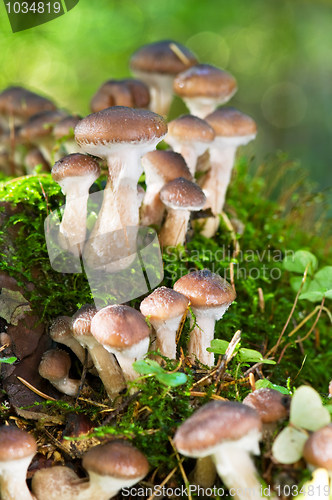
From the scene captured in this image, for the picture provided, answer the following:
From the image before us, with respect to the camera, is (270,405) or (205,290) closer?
(270,405)

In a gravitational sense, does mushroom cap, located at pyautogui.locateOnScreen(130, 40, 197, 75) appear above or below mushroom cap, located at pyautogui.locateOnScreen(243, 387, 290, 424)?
above

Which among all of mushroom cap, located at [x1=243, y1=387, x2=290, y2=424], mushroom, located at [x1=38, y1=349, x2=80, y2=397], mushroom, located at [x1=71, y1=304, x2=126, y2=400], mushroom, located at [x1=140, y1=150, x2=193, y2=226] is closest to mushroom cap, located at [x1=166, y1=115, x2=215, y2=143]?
mushroom, located at [x1=140, y1=150, x2=193, y2=226]

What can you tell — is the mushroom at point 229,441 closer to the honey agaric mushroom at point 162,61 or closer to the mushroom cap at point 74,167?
the mushroom cap at point 74,167

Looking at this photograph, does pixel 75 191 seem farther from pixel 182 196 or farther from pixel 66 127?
pixel 66 127

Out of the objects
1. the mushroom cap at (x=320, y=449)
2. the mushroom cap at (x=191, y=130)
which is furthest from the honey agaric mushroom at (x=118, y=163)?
the mushroom cap at (x=320, y=449)

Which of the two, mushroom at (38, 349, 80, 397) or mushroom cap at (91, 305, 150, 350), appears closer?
mushroom cap at (91, 305, 150, 350)

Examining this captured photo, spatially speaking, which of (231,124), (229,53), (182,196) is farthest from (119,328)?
(229,53)

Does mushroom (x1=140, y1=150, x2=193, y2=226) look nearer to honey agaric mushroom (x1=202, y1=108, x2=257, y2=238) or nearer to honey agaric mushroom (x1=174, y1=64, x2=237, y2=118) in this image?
honey agaric mushroom (x1=202, y1=108, x2=257, y2=238)
